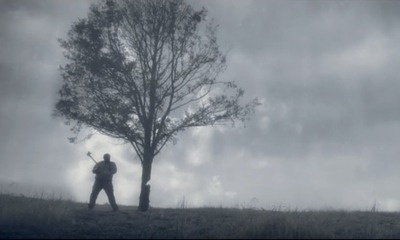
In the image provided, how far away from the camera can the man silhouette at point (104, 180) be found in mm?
19828

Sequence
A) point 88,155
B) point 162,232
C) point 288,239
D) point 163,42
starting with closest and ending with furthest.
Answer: point 288,239, point 162,232, point 88,155, point 163,42

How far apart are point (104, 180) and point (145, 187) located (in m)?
2.07

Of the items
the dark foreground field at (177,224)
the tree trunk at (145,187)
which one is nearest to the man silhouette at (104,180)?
the dark foreground field at (177,224)

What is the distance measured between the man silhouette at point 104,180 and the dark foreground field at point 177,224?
Answer: 3.68ft

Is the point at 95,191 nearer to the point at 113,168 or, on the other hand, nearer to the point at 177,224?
the point at 113,168

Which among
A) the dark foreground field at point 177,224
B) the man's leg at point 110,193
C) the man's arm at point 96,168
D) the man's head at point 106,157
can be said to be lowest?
the dark foreground field at point 177,224

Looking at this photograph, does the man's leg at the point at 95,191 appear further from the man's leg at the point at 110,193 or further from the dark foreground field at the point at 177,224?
the dark foreground field at the point at 177,224

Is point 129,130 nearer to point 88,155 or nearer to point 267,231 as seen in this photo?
point 88,155

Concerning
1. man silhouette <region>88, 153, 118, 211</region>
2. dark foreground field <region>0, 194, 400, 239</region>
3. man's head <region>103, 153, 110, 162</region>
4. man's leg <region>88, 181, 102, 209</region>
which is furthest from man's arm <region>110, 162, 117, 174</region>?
dark foreground field <region>0, 194, 400, 239</region>

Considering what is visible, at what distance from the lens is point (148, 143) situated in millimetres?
21391

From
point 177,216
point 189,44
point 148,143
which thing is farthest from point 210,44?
point 177,216

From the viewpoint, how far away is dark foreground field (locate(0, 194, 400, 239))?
45.3 feet

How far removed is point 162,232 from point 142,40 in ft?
35.1

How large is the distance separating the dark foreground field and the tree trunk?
76.3 inches
